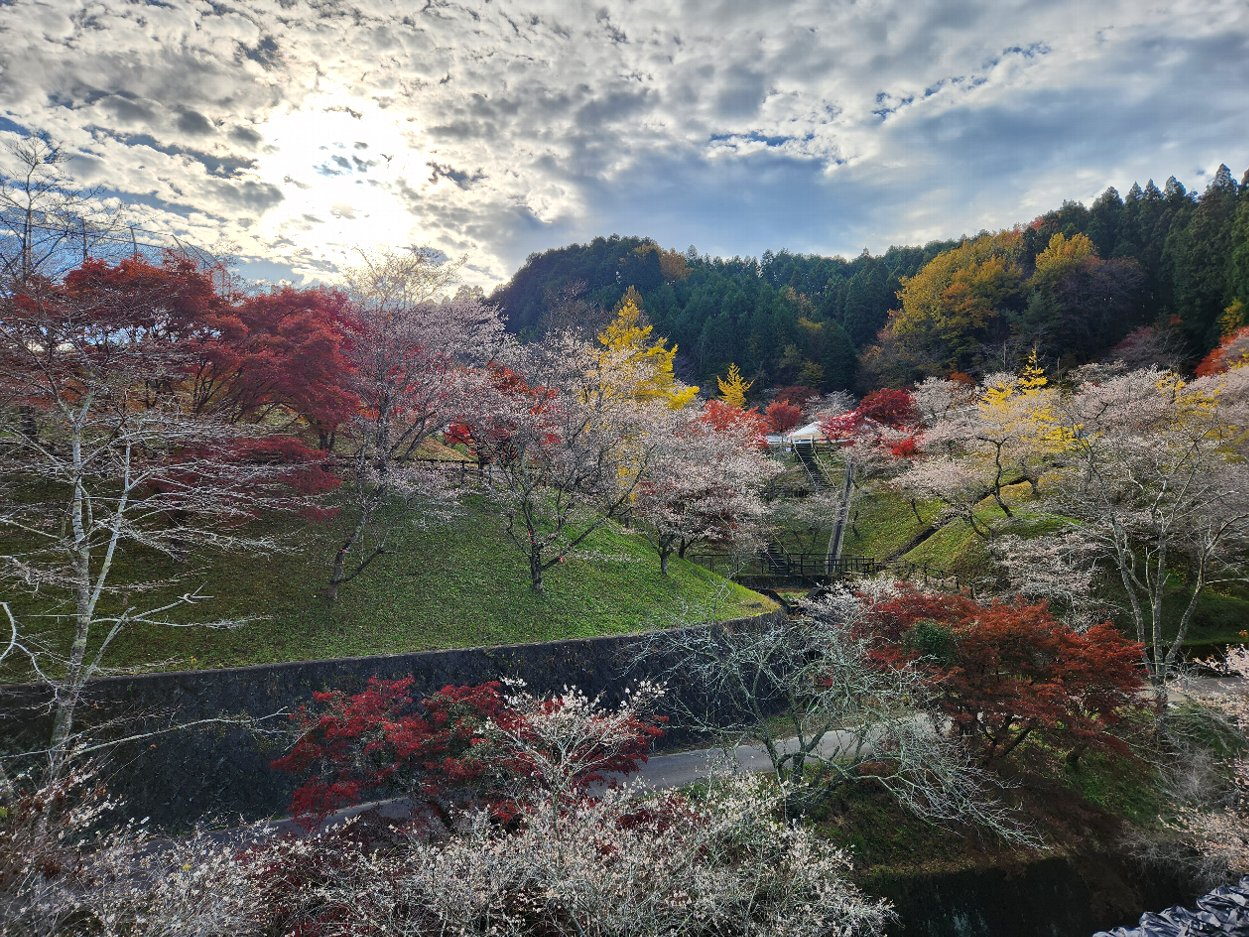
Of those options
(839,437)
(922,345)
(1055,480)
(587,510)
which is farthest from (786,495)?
(922,345)

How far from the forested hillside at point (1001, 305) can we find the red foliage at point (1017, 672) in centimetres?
3597

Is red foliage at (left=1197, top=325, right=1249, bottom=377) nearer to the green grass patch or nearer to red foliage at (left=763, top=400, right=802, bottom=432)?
the green grass patch

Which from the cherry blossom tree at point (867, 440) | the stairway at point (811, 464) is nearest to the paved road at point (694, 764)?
the cherry blossom tree at point (867, 440)

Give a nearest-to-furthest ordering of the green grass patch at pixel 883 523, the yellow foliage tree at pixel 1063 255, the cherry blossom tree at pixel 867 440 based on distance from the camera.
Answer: the green grass patch at pixel 883 523 < the cherry blossom tree at pixel 867 440 < the yellow foliage tree at pixel 1063 255

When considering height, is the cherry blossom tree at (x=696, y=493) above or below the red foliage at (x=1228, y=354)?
below

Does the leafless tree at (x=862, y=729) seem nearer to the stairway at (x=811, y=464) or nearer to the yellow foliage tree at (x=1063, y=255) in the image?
the stairway at (x=811, y=464)

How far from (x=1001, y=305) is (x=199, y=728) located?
56746 millimetres

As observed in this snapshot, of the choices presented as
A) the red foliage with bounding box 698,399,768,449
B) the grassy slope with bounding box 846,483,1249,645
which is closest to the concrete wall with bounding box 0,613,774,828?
the grassy slope with bounding box 846,483,1249,645

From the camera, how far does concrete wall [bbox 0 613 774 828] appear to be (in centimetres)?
923

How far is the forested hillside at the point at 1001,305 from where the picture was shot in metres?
38.9

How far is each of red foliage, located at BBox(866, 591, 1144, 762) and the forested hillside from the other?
36.0 m

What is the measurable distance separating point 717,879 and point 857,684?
4585 mm

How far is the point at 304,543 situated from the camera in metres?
15.0

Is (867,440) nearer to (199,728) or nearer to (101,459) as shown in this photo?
(199,728)
